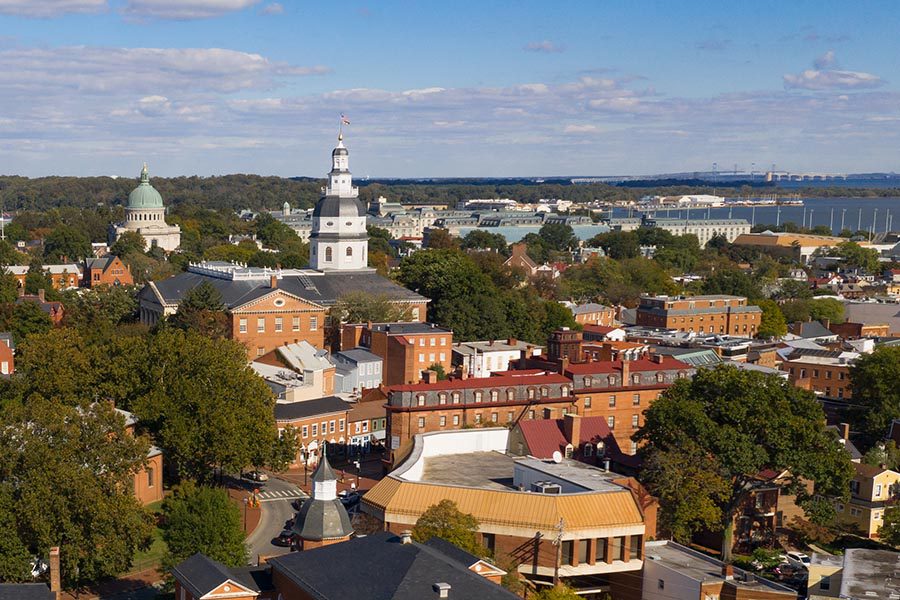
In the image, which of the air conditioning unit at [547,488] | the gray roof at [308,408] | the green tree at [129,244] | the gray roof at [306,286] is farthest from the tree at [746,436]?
the green tree at [129,244]

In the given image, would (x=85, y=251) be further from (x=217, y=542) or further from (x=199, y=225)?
(x=217, y=542)

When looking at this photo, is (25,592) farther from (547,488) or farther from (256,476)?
(256,476)

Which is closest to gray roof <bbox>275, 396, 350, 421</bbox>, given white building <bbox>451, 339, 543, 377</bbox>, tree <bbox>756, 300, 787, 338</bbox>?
white building <bbox>451, 339, 543, 377</bbox>

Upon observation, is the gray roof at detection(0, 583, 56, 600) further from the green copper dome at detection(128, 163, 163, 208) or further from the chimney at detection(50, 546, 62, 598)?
the green copper dome at detection(128, 163, 163, 208)

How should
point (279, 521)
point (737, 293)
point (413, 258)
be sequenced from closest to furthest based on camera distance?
point (279, 521), point (413, 258), point (737, 293)

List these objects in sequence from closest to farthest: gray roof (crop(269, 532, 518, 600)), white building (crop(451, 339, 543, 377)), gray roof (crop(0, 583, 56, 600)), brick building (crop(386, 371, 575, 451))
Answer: gray roof (crop(269, 532, 518, 600)) < gray roof (crop(0, 583, 56, 600)) < brick building (crop(386, 371, 575, 451)) < white building (crop(451, 339, 543, 377))

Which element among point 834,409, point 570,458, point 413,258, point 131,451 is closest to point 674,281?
point 413,258

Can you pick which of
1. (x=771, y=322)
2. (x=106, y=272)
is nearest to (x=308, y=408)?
(x=771, y=322)

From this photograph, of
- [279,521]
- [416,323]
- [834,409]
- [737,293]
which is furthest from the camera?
[737,293]
